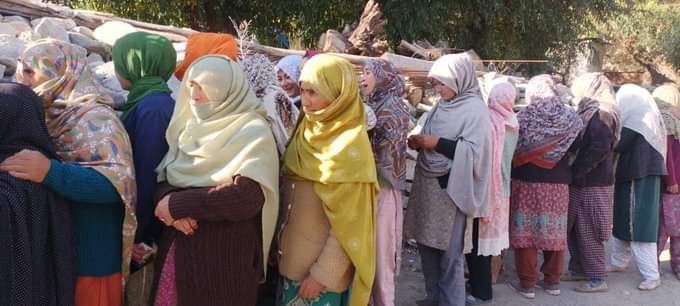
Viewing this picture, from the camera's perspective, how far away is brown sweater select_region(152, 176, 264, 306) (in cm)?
223

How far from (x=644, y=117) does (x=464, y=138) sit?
218 centimetres

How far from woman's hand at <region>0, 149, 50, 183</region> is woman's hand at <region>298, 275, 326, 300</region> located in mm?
1137

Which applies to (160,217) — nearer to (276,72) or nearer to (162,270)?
(162,270)

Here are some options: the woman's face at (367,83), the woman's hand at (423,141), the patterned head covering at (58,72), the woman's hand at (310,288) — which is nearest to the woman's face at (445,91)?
the woman's hand at (423,141)

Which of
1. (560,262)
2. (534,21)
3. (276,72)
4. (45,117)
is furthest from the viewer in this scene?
(534,21)

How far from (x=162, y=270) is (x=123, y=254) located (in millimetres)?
165

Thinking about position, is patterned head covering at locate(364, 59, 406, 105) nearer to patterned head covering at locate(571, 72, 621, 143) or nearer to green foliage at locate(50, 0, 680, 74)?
patterned head covering at locate(571, 72, 621, 143)

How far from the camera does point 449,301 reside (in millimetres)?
3834

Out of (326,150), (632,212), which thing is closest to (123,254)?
(326,150)

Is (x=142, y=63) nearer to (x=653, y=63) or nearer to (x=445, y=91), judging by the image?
(x=445, y=91)

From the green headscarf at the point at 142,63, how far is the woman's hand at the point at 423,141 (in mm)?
1629

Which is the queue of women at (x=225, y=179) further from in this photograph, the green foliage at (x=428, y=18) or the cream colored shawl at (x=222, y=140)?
the green foliage at (x=428, y=18)

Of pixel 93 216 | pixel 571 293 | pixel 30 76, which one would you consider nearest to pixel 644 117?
pixel 571 293

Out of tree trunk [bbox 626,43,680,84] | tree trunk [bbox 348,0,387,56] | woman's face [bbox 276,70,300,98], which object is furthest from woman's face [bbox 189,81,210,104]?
tree trunk [bbox 626,43,680,84]
